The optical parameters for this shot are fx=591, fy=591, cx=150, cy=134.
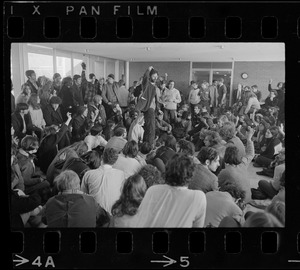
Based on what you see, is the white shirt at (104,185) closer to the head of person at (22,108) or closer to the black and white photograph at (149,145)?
the black and white photograph at (149,145)

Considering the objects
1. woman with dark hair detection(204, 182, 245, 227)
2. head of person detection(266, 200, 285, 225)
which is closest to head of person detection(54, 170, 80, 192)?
woman with dark hair detection(204, 182, 245, 227)

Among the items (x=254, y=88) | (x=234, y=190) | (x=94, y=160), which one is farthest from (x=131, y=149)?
(x=254, y=88)

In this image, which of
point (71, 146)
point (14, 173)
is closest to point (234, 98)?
point (71, 146)

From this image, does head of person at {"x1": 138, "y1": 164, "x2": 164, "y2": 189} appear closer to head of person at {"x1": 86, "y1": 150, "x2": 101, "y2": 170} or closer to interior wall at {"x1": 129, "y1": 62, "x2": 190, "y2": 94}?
head of person at {"x1": 86, "y1": 150, "x2": 101, "y2": 170}

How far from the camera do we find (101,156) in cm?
254

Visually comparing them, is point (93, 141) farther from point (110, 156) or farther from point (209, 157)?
point (209, 157)

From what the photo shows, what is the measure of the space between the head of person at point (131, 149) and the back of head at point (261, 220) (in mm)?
559

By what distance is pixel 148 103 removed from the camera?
2.54 metres

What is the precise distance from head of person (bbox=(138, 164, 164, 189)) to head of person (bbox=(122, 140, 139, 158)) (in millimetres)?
73

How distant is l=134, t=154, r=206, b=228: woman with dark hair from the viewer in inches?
98.3

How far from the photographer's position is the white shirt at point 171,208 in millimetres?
2498
